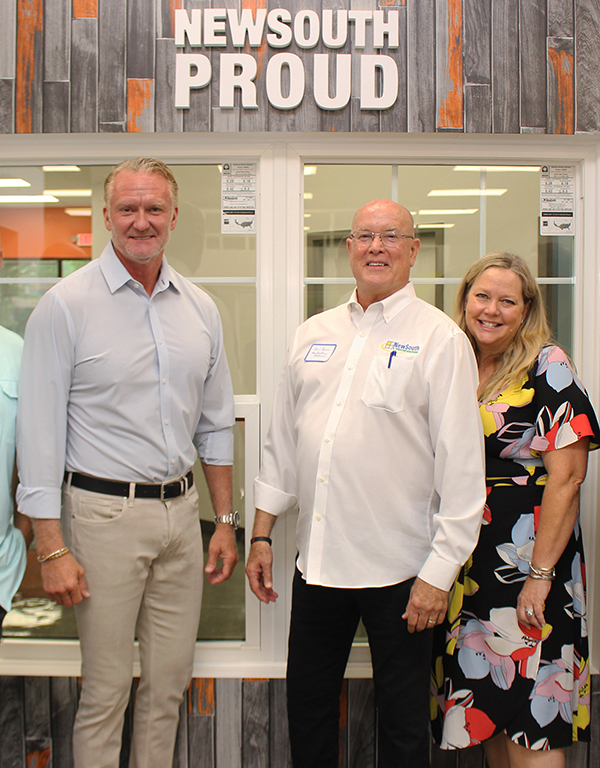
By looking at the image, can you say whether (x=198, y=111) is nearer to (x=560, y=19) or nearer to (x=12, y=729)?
(x=560, y=19)

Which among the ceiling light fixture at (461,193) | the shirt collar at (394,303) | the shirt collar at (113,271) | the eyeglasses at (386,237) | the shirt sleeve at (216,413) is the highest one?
the ceiling light fixture at (461,193)

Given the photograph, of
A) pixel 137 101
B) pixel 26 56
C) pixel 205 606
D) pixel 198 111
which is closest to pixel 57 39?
pixel 26 56

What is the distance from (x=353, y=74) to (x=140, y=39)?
76cm

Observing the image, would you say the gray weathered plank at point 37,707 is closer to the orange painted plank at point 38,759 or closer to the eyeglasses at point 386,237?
the orange painted plank at point 38,759

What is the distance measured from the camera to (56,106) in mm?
1984

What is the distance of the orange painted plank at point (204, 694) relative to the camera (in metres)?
2.08

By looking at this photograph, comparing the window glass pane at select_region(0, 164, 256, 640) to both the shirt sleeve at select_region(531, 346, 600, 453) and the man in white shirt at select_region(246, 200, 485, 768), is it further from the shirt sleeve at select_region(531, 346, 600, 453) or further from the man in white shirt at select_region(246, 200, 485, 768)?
the shirt sleeve at select_region(531, 346, 600, 453)

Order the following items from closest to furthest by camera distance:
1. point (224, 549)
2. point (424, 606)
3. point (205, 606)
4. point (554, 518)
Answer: point (424, 606) → point (554, 518) → point (224, 549) → point (205, 606)

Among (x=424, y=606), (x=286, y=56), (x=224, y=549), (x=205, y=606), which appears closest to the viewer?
(x=424, y=606)

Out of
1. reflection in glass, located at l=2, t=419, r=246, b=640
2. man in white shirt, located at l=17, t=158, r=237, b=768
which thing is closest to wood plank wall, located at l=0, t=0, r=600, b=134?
man in white shirt, located at l=17, t=158, r=237, b=768

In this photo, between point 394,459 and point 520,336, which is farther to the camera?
point 520,336

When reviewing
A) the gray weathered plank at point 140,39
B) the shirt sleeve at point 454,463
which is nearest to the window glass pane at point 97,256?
the gray weathered plank at point 140,39

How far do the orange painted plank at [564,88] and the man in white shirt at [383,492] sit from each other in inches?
31.8

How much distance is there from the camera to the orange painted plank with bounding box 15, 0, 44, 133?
1987 mm
